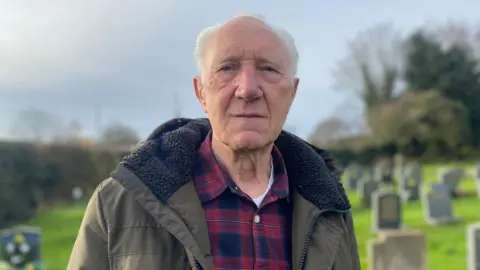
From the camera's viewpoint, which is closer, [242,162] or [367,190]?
[242,162]

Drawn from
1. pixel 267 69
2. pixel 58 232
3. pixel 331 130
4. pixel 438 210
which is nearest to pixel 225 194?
pixel 267 69

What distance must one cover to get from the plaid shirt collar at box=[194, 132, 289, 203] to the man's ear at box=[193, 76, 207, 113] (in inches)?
7.0

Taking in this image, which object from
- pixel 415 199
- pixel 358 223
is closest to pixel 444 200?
pixel 358 223

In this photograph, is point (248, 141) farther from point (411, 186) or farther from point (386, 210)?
point (411, 186)

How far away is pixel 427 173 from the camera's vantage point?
2559cm

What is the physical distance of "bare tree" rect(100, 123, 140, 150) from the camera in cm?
1698

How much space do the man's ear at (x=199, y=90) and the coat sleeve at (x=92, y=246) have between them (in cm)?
49

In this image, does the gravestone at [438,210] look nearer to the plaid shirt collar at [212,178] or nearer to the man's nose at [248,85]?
the plaid shirt collar at [212,178]

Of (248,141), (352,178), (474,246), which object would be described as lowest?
(474,246)

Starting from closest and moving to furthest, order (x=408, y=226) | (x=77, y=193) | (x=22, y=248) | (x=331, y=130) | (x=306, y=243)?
(x=306, y=243)
(x=22, y=248)
(x=408, y=226)
(x=77, y=193)
(x=331, y=130)

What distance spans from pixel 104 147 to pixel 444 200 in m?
10.0

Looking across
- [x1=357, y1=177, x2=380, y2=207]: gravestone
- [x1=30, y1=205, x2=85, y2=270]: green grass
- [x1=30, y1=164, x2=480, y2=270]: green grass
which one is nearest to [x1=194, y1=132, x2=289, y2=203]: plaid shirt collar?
[x1=30, y1=164, x2=480, y2=270]: green grass

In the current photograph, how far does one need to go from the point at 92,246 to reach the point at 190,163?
1.46 ft

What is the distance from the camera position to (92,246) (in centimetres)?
158
